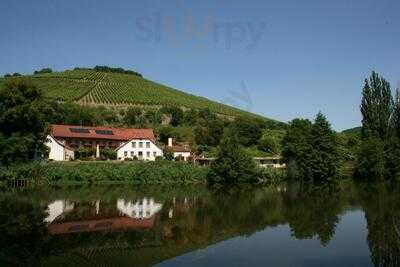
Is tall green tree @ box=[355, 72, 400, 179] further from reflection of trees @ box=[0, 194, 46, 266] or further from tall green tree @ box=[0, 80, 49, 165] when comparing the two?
reflection of trees @ box=[0, 194, 46, 266]

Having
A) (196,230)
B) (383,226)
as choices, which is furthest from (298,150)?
(196,230)

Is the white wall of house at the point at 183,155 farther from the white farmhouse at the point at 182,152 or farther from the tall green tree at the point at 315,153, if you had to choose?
the tall green tree at the point at 315,153

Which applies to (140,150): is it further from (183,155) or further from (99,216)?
(99,216)

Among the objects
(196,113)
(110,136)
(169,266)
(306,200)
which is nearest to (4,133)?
(110,136)

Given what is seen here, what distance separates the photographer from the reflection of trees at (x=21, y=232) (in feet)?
61.3

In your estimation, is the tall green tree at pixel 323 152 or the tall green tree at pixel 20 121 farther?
the tall green tree at pixel 323 152

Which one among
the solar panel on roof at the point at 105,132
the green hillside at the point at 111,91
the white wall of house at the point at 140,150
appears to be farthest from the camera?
the green hillside at the point at 111,91

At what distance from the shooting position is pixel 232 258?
758 inches

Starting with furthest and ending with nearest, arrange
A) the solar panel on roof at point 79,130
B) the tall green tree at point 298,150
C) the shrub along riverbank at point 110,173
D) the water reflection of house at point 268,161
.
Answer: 1. the water reflection of house at point 268,161
2. the solar panel on roof at point 79,130
3. the tall green tree at point 298,150
4. the shrub along riverbank at point 110,173

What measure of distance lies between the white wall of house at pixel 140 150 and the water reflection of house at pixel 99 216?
3253 centimetres

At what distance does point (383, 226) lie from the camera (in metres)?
26.9

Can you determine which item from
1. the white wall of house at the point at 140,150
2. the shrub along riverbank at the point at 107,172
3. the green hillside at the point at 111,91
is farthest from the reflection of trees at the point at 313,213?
the green hillside at the point at 111,91

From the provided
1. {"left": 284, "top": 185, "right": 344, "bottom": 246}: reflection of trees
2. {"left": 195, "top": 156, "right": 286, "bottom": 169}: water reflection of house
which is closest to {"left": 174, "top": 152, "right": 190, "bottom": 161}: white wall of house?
{"left": 195, "top": 156, "right": 286, "bottom": 169}: water reflection of house

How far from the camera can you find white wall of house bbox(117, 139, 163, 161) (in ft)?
234
